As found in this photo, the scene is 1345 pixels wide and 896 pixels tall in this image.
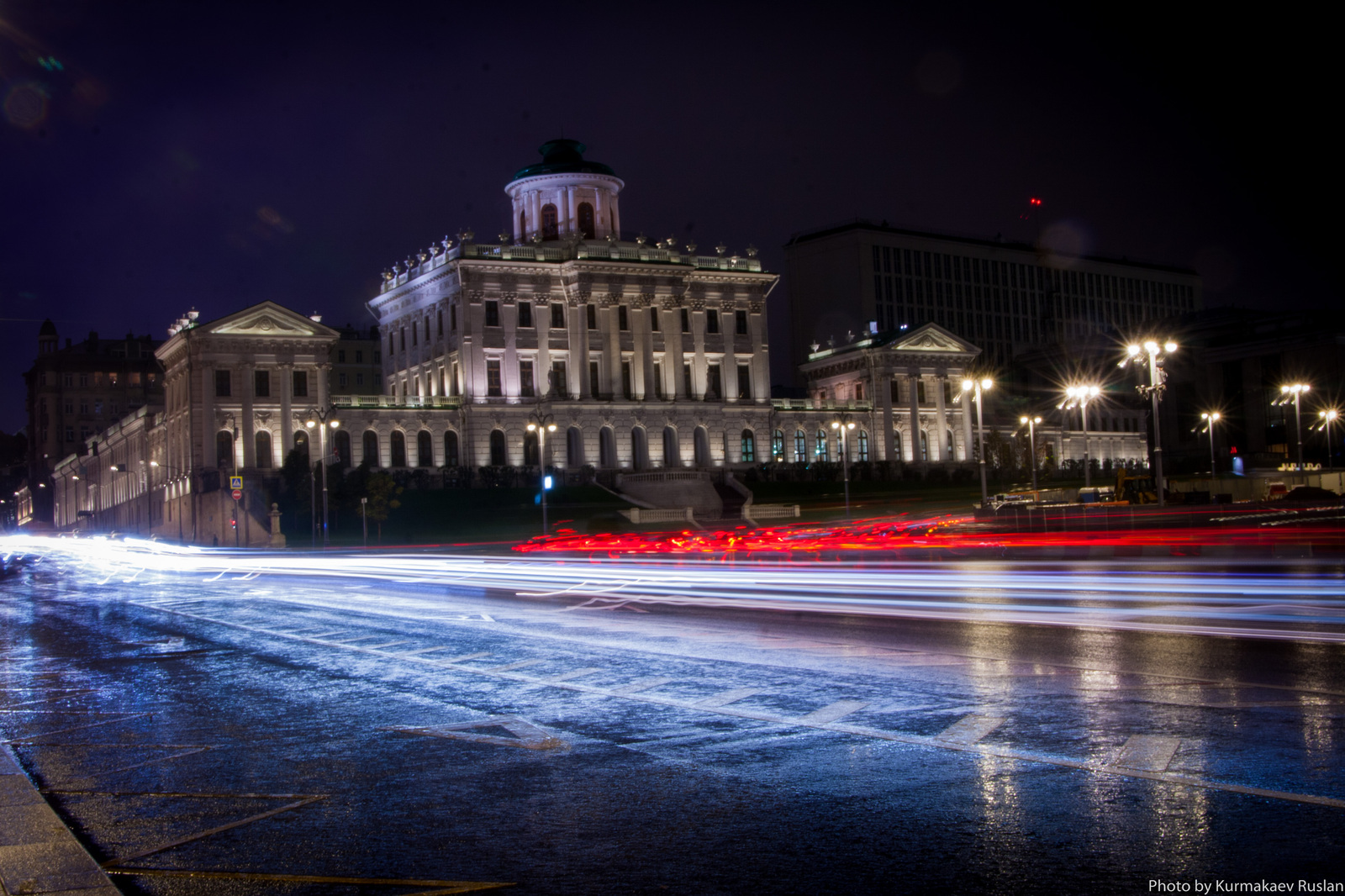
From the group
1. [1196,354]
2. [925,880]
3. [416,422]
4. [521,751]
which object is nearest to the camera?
[925,880]

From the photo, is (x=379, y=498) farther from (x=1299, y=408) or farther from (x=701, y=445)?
(x=1299, y=408)

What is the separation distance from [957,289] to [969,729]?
146779mm

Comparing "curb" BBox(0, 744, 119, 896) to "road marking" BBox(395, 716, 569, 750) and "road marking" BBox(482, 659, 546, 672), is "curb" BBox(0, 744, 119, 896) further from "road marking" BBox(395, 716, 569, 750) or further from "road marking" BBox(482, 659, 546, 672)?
"road marking" BBox(482, 659, 546, 672)

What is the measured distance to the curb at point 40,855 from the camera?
6.19 m

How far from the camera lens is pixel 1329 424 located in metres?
92.6

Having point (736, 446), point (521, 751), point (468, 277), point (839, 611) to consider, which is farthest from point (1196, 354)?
point (521, 751)

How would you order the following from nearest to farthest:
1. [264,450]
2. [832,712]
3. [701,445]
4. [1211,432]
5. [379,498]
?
1. [832,712]
2. [379,498]
3. [264,450]
4. [1211,432]
5. [701,445]

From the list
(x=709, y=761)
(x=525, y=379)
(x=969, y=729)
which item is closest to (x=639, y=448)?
(x=525, y=379)

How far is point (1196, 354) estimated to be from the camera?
126 m

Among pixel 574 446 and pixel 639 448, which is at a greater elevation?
pixel 574 446

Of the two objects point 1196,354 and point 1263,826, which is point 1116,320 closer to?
point 1196,354

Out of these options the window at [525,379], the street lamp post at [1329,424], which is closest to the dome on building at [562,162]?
the window at [525,379]

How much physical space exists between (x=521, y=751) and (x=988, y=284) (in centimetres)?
15303

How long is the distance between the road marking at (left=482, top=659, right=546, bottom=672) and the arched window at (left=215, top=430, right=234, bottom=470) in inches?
2709
